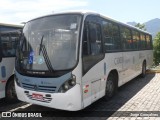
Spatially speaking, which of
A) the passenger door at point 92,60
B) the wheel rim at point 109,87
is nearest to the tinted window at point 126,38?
the wheel rim at point 109,87

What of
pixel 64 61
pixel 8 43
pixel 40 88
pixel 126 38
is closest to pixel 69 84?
pixel 64 61

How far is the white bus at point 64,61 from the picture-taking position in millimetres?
5938

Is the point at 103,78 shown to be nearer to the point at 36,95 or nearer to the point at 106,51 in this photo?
the point at 106,51

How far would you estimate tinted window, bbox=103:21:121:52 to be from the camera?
7.82 m

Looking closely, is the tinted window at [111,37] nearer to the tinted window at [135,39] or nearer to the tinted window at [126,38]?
the tinted window at [126,38]

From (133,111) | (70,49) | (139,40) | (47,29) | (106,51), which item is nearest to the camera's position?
(70,49)

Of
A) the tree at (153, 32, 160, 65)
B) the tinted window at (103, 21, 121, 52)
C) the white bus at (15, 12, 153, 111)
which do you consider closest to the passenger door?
the white bus at (15, 12, 153, 111)

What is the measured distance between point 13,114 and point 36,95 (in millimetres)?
1181

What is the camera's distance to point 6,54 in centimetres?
789

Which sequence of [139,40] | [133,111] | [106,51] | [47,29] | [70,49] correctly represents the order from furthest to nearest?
[139,40] < [106,51] < [133,111] < [47,29] < [70,49]

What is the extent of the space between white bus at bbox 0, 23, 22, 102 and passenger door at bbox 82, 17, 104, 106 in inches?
118

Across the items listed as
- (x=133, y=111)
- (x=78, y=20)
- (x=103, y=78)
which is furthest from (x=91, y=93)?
(x=78, y=20)

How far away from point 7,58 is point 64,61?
2.77m

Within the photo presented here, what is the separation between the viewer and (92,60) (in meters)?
6.61
